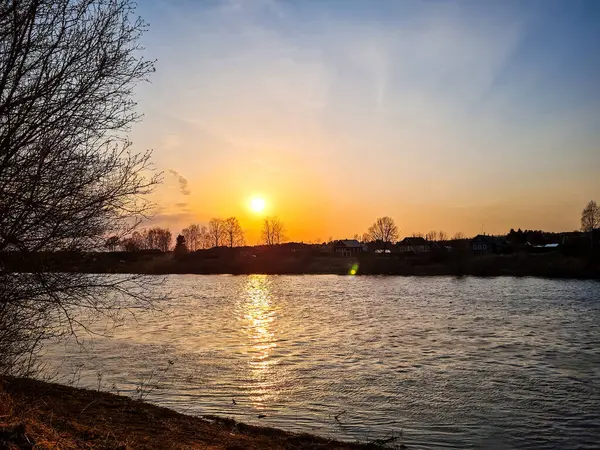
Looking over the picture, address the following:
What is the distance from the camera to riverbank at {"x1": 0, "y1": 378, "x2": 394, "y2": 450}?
6566mm

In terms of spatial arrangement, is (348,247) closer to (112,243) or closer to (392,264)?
(392,264)

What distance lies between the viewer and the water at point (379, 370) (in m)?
12.2

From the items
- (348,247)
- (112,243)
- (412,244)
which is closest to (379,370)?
(112,243)

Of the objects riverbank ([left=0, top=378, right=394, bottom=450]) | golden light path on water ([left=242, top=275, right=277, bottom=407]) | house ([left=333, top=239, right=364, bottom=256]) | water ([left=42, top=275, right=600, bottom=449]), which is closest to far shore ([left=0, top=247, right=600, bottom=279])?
water ([left=42, top=275, right=600, bottom=449])

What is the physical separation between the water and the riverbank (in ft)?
4.47

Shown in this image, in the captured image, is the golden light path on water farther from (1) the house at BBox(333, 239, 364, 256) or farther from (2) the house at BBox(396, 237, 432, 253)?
(2) the house at BBox(396, 237, 432, 253)

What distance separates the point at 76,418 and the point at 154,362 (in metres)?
9.66

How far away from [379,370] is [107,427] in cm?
1084

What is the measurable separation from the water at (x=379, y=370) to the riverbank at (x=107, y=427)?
1.36 meters

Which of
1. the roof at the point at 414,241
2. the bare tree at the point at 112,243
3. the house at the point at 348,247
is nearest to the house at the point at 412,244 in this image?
the roof at the point at 414,241

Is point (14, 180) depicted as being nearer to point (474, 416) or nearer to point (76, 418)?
point (76, 418)

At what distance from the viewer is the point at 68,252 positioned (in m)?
7.62

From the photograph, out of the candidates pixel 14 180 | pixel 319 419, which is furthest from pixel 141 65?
pixel 319 419

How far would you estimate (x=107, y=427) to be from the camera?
880 cm
